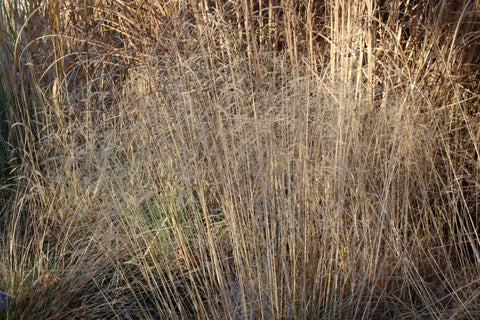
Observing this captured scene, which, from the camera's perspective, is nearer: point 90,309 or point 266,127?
point 266,127

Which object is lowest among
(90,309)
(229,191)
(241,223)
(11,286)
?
(90,309)

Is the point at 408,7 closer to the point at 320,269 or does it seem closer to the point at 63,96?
the point at 320,269

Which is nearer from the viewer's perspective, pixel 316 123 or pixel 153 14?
pixel 316 123

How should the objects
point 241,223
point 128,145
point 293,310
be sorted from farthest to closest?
1. point 128,145
2. point 241,223
3. point 293,310

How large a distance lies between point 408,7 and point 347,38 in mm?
1009

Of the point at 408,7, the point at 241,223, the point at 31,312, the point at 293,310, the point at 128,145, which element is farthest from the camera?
the point at 408,7

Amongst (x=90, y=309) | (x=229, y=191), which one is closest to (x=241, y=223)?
(x=229, y=191)

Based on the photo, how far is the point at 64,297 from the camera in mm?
1775

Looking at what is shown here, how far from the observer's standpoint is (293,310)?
4.75 ft

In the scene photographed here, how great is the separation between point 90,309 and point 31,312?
0.68ft

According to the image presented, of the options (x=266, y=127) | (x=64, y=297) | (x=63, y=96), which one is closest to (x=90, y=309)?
(x=64, y=297)

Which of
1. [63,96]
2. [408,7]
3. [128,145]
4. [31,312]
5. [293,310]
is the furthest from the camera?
[63,96]

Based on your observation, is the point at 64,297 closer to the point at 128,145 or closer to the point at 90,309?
the point at 90,309

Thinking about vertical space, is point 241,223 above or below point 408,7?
below
